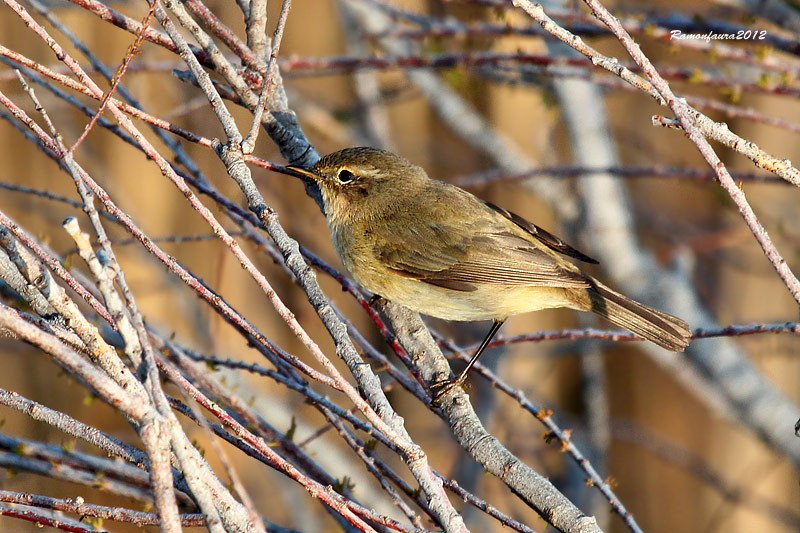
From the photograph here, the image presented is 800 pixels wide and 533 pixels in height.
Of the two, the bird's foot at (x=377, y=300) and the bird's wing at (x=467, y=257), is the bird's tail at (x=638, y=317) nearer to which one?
the bird's wing at (x=467, y=257)

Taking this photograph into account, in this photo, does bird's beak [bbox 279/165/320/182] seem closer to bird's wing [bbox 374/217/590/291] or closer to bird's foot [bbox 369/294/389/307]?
bird's wing [bbox 374/217/590/291]

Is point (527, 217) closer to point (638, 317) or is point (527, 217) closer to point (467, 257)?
point (467, 257)

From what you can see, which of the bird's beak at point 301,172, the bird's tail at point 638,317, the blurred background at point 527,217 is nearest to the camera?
the bird's beak at point 301,172

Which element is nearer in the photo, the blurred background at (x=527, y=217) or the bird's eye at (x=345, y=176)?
the bird's eye at (x=345, y=176)

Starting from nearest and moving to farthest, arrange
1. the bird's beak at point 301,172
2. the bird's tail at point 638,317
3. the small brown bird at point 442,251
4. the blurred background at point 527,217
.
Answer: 1. the bird's beak at point 301,172
2. the bird's tail at point 638,317
3. the small brown bird at point 442,251
4. the blurred background at point 527,217

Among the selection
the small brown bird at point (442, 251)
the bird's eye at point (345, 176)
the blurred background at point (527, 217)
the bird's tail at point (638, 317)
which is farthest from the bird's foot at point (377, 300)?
the bird's tail at point (638, 317)

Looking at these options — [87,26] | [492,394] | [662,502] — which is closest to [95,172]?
[87,26]

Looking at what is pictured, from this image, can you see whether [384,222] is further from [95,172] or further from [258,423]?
[95,172]

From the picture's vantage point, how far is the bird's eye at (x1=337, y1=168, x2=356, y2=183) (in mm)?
3662

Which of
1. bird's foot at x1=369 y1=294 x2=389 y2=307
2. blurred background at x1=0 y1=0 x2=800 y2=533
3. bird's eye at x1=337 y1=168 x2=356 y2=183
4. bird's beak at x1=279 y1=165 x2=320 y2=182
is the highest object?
blurred background at x1=0 y1=0 x2=800 y2=533

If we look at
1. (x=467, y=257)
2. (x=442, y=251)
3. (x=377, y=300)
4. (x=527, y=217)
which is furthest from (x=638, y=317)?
(x=527, y=217)

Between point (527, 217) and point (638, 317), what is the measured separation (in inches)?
141

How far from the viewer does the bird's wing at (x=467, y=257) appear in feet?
11.9

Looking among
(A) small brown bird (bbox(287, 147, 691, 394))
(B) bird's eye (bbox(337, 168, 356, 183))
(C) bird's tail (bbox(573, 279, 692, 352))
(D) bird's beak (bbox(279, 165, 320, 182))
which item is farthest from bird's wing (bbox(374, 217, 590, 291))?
(D) bird's beak (bbox(279, 165, 320, 182))
